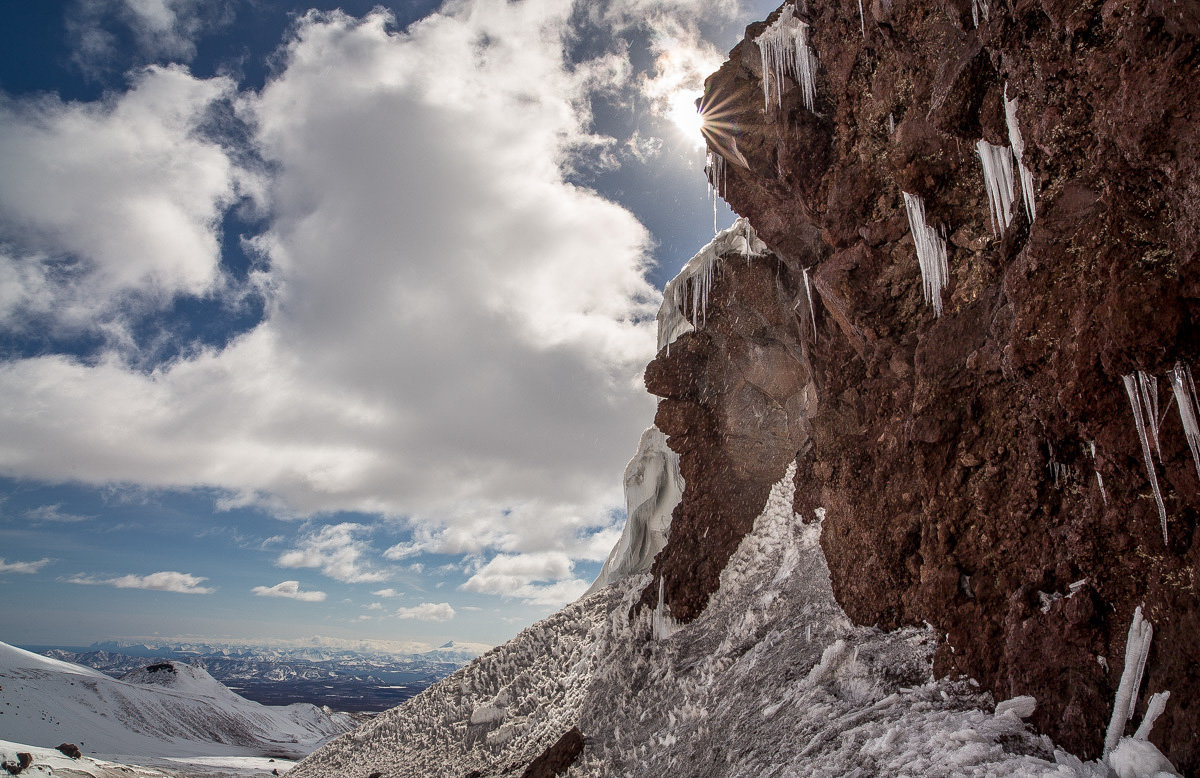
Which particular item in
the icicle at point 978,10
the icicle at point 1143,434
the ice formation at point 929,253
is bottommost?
the icicle at point 1143,434

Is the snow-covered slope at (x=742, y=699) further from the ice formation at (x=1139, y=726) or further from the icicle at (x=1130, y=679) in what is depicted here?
the icicle at (x=1130, y=679)

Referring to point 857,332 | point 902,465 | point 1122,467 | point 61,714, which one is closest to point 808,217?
point 857,332

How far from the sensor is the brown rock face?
4.80 m

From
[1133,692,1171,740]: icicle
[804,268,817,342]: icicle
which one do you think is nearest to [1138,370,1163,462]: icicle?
[1133,692,1171,740]: icicle

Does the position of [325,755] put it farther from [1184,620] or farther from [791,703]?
[1184,620]

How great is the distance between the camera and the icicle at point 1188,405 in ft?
15.1

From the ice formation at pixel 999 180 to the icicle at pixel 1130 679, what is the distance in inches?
162

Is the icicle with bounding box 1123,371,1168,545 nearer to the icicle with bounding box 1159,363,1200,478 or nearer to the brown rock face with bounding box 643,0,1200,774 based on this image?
the brown rock face with bounding box 643,0,1200,774

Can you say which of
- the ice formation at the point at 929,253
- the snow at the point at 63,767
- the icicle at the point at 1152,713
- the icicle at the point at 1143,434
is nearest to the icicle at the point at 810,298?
the ice formation at the point at 929,253

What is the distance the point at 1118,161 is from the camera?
511 cm

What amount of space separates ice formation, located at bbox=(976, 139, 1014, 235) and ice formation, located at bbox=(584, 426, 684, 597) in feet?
65.5

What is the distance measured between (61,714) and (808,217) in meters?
86.8

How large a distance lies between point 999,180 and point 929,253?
1382mm

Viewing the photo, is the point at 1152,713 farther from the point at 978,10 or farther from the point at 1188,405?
the point at 978,10
